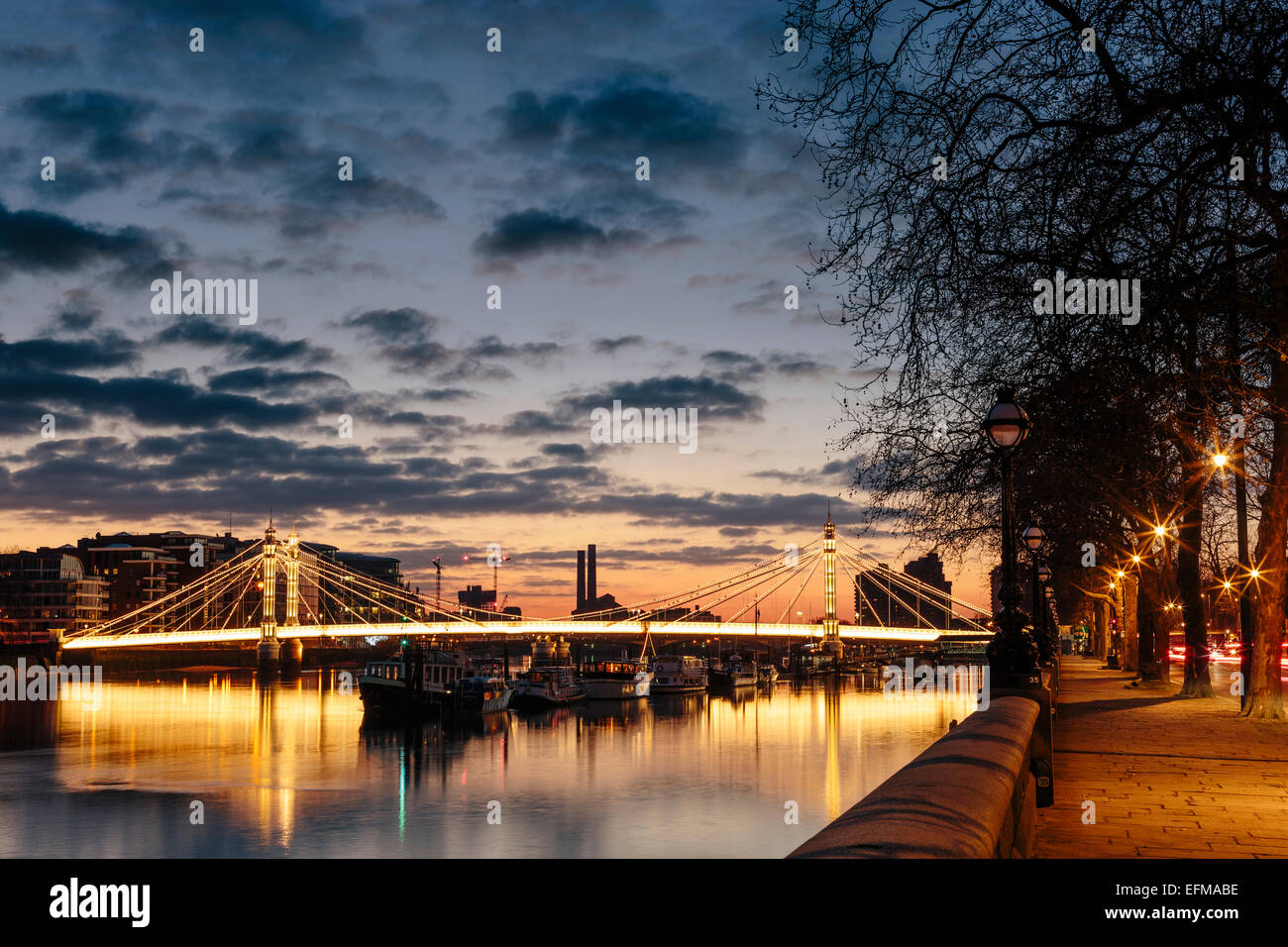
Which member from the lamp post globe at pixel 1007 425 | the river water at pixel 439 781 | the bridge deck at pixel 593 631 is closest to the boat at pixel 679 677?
the bridge deck at pixel 593 631

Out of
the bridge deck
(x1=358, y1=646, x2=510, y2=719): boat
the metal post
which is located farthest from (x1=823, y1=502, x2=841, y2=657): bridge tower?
the metal post

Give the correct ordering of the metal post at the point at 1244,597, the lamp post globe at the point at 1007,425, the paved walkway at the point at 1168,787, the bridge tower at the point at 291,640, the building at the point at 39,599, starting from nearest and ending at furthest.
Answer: the paved walkway at the point at 1168,787, the lamp post globe at the point at 1007,425, the metal post at the point at 1244,597, the bridge tower at the point at 291,640, the building at the point at 39,599

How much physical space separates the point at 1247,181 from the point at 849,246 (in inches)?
145

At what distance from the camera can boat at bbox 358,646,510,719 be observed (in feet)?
283

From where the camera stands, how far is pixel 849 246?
1052 centimetres

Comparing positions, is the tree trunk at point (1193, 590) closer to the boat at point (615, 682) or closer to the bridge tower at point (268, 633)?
the boat at point (615, 682)

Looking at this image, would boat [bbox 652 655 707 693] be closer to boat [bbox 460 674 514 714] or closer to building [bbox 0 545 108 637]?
boat [bbox 460 674 514 714]

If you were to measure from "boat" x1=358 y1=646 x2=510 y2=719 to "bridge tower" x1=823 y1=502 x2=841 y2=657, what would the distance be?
161ft

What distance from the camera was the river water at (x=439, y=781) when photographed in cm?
4019

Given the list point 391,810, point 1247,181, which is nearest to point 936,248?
point 1247,181

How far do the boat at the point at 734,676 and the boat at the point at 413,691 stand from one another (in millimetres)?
43034

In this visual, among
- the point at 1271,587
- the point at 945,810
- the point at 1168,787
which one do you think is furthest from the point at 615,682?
the point at 945,810

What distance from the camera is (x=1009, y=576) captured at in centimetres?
1276
